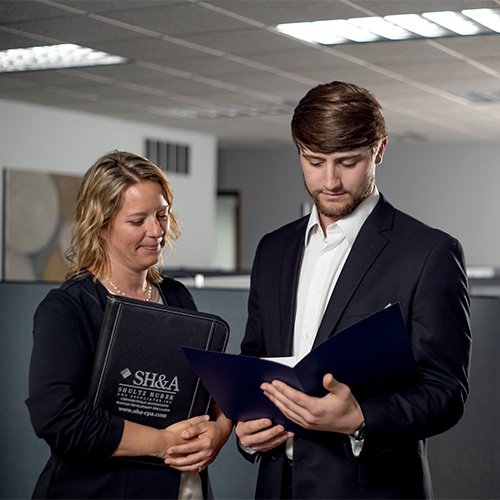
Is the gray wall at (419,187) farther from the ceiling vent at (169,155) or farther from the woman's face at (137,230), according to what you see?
the woman's face at (137,230)

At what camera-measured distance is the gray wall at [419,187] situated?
1062 centimetres

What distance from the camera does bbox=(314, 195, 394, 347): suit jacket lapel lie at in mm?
1513

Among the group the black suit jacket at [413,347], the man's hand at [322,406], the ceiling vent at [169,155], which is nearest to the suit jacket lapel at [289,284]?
the black suit jacket at [413,347]

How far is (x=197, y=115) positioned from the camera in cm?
871

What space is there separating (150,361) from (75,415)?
0.62 ft

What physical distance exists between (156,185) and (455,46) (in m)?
4.15

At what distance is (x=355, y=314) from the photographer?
59.2 inches

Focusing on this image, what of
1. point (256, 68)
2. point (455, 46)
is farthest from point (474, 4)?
point (256, 68)

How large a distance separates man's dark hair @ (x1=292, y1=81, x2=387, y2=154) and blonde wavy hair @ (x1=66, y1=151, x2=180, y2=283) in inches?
14.9

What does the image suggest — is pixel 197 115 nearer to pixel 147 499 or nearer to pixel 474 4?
pixel 474 4

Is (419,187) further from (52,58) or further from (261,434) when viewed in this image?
(261,434)

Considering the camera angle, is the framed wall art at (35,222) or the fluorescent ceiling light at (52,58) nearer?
the fluorescent ceiling light at (52,58)

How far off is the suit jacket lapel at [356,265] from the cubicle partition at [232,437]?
4.28 ft

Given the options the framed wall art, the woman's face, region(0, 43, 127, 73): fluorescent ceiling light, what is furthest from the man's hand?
the framed wall art
